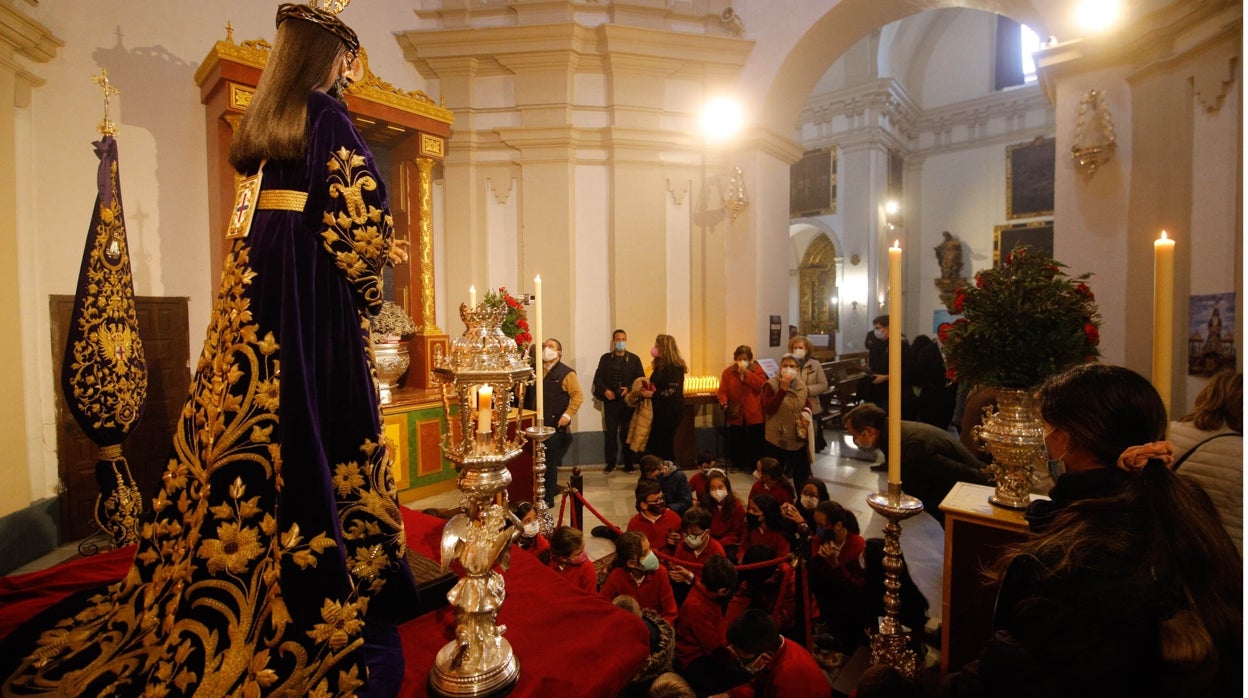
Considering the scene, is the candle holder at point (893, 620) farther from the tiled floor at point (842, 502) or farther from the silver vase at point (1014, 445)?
the tiled floor at point (842, 502)

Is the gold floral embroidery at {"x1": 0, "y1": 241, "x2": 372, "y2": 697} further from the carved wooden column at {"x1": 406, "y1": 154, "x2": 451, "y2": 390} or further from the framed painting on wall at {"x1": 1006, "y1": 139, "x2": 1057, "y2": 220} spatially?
the framed painting on wall at {"x1": 1006, "y1": 139, "x2": 1057, "y2": 220}

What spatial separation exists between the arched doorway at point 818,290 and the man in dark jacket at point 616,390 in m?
11.0

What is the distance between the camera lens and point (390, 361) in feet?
20.5

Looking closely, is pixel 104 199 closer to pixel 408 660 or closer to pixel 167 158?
pixel 167 158

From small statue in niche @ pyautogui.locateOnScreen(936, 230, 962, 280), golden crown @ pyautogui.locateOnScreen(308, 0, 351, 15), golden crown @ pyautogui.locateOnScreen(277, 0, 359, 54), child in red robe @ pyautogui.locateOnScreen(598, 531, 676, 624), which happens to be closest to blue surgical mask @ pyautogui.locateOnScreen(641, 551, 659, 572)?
child in red robe @ pyautogui.locateOnScreen(598, 531, 676, 624)

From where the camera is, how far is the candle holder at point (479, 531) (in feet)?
5.04

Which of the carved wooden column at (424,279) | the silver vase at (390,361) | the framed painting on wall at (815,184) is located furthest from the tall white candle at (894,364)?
the framed painting on wall at (815,184)

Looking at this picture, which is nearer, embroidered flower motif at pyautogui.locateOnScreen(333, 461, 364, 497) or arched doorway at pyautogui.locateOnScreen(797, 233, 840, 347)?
embroidered flower motif at pyautogui.locateOnScreen(333, 461, 364, 497)

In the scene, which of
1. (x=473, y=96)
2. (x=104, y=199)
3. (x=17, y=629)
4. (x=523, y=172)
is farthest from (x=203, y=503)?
(x=473, y=96)

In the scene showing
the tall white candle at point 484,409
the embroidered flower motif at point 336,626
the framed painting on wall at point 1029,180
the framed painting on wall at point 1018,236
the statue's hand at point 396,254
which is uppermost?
the framed painting on wall at point 1029,180

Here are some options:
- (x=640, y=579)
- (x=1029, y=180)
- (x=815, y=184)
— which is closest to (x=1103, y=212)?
(x=640, y=579)

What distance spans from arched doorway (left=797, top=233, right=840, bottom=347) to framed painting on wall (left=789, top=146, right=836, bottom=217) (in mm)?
1844

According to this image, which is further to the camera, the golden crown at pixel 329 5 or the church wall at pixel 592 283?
the church wall at pixel 592 283

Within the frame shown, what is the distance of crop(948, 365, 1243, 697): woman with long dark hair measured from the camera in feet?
3.64
